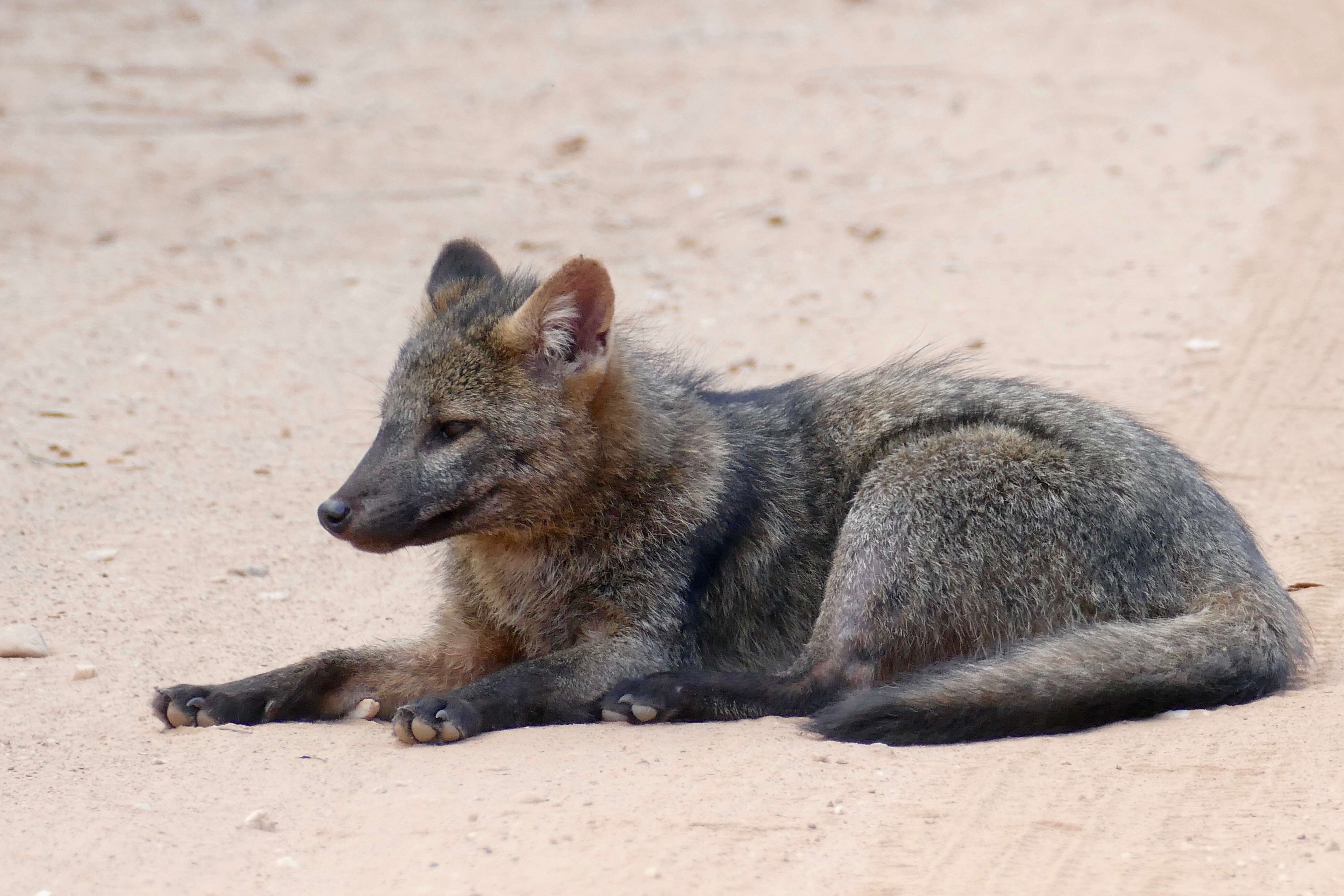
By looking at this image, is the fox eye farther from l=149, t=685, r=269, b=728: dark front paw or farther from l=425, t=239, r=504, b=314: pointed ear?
l=149, t=685, r=269, b=728: dark front paw

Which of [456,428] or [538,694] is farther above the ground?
[456,428]

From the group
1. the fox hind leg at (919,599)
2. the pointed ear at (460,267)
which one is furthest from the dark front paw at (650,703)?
the pointed ear at (460,267)

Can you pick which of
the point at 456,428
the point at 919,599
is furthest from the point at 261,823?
the point at 919,599

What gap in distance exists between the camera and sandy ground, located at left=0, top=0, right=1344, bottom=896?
12.7 feet

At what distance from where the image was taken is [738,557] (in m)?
5.58

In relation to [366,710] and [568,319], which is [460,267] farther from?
[366,710]

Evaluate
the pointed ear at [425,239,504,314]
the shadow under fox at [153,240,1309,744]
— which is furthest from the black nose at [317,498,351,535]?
the pointed ear at [425,239,504,314]

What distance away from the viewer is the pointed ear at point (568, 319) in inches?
208

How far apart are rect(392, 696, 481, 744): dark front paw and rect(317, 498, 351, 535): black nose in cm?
65

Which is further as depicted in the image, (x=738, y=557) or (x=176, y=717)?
(x=738, y=557)

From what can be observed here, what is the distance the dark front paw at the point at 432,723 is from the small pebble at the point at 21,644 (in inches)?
62.7

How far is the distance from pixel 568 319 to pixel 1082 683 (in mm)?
2155

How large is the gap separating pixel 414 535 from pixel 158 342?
4821 mm

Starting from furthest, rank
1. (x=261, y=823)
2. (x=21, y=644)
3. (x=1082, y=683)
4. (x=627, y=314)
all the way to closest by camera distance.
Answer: (x=627, y=314), (x=21, y=644), (x=1082, y=683), (x=261, y=823)
